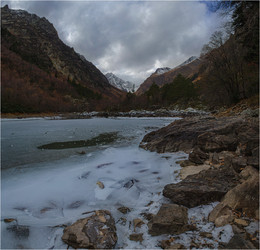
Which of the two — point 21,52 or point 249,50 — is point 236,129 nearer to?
point 249,50

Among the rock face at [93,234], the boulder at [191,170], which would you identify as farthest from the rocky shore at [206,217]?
the boulder at [191,170]

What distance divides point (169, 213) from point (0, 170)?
5.64m

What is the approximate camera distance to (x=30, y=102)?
6375cm

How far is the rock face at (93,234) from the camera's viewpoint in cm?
195

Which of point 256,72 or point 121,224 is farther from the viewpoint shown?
point 256,72

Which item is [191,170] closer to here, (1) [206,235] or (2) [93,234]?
(1) [206,235]

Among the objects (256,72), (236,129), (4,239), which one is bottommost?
(4,239)

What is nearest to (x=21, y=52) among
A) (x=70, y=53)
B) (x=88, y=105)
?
(x=70, y=53)

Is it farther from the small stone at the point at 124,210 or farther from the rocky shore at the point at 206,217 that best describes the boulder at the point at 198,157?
the small stone at the point at 124,210

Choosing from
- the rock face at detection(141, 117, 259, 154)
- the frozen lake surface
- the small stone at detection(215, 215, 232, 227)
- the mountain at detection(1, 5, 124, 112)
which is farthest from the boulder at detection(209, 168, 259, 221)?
the mountain at detection(1, 5, 124, 112)

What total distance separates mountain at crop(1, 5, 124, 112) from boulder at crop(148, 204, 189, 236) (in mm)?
59151

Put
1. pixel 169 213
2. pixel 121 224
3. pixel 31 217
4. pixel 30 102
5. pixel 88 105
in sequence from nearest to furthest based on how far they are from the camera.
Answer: pixel 169 213 → pixel 121 224 → pixel 31 217 → pixel 30 102 → pixel 88 105

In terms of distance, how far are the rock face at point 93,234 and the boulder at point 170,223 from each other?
565mm

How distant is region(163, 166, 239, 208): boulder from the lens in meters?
2.48
